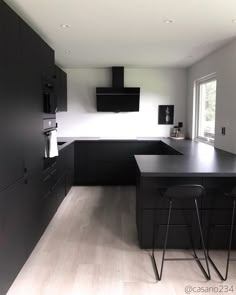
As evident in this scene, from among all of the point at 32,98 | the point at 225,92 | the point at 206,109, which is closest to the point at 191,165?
the point at 225,92

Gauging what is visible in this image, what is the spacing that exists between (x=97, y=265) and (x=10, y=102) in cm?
166

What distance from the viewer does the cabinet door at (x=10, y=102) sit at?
1917mm

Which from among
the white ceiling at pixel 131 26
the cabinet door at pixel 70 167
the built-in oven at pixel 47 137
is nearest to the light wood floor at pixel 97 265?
the built-in oven at pixel 47 137

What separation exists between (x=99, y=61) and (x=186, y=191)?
130 inches

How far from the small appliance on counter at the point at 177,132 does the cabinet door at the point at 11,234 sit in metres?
3.82

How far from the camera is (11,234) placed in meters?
2.10

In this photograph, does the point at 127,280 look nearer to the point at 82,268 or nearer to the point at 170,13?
the point at 82,268

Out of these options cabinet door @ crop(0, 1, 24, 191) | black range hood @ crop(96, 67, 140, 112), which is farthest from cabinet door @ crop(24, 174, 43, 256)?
black range hood @ crop(96, 67, 140, 112)

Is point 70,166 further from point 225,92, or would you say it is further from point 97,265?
point 225,92

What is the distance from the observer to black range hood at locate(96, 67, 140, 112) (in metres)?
5.28

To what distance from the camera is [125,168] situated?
5.14m

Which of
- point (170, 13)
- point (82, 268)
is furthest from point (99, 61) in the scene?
point (82, 268)

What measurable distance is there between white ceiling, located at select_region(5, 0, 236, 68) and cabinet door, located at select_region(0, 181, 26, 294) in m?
1.64

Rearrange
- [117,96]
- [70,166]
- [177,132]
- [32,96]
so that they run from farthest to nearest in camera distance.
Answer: [177,132], [117,96], [70,166], [32,96]
